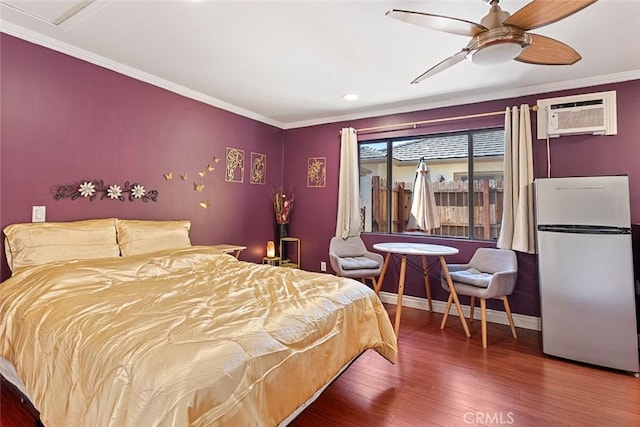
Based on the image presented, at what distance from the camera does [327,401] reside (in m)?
1.98

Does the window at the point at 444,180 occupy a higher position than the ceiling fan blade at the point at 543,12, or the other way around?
the ceiling fan blade at the point at 543,12

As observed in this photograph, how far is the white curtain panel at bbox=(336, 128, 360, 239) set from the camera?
167 inches

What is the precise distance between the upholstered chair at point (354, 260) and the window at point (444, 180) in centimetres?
51

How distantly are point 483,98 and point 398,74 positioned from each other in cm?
122

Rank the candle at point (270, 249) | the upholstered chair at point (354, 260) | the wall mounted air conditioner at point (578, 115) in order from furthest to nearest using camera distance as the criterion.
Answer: the candle at point (270, 249)
the upholstered chair at point (354, 260)
the wall mounted air conditioner at point (578, 115)

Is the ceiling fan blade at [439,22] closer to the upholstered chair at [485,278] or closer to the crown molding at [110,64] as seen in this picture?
the upholstered chair at [485,278]

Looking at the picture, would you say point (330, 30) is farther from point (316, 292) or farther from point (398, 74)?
point (316, 292)

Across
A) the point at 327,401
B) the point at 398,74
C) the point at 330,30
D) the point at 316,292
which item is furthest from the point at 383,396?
the point at 398,74

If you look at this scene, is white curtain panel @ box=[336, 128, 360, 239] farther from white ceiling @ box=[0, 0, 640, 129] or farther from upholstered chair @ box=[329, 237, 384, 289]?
white ceiling @ box=[0, 0, 640, 129]

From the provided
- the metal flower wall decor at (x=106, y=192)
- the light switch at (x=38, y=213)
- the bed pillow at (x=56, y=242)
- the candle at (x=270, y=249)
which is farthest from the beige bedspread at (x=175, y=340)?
the candle at (x=270, y=249)

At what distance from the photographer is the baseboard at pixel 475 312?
3301 mm

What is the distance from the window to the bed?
2.24m

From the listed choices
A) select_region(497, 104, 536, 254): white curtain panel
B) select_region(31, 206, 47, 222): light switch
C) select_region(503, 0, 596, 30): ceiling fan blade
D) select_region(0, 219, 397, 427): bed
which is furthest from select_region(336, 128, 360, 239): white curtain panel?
select_region(31, 206, 47, 222): light switch

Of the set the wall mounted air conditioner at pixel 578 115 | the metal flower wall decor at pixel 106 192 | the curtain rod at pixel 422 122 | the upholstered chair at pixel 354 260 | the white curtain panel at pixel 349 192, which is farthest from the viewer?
the white curtain panel at pixel 349 192
